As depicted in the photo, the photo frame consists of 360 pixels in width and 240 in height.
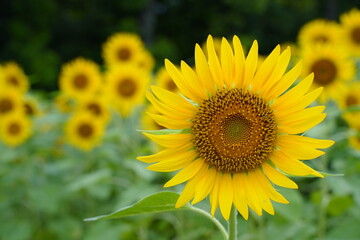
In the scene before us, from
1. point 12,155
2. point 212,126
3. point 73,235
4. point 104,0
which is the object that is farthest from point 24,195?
point 104,0

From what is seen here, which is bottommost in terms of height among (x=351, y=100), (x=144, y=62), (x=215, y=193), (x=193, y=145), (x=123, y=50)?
(x=351, y=100)

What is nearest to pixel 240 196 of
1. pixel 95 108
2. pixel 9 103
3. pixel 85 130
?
pixel 85 130

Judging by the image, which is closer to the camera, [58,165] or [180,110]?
[180,110]

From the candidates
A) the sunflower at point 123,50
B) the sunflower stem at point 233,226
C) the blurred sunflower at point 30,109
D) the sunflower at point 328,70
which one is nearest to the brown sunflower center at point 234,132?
the sunflower stem at point 233,226

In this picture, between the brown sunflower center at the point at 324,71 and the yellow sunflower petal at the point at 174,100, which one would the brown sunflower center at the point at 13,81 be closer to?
the brown sunflower center at the point at 324,71

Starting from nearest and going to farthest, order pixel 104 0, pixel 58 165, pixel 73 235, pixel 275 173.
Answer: pixel 275 173
pixel 73 235
pixel 58 165
pixel 104 0

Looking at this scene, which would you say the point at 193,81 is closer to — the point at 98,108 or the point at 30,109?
the point at 98,108

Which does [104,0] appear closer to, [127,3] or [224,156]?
[127,3]
